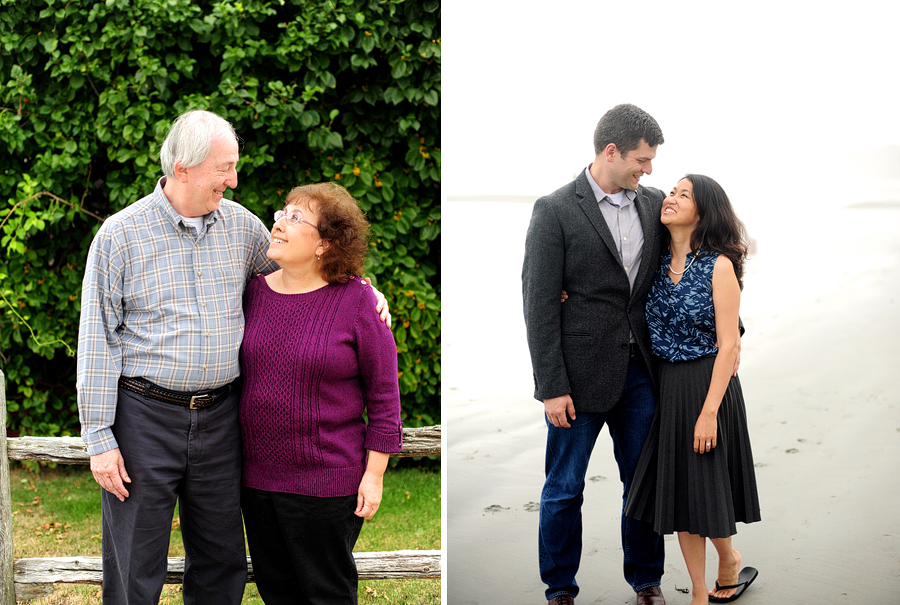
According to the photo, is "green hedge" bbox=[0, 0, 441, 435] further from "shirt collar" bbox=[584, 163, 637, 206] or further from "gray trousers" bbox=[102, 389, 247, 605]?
"gray trousers" bbox=[102, 389, 247, 605]

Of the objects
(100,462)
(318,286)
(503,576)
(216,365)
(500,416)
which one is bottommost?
(503,576)

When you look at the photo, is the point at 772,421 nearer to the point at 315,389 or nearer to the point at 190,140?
the point at 315,389

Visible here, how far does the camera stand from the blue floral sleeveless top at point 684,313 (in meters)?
2.58

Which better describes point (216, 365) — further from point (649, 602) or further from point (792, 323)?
point (792, 323)

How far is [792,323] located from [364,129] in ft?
8.16

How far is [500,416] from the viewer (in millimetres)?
3867

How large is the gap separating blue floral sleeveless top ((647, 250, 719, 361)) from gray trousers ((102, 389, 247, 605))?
147 cm

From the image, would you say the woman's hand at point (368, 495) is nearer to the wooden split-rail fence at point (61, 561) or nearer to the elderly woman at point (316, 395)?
the elderly woman at point (316, 395)

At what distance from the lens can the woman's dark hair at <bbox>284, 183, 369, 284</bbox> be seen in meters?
2.32

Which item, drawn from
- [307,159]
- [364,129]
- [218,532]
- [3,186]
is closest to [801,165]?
[364,129]

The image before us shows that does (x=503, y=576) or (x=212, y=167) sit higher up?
(x=212, y=167)

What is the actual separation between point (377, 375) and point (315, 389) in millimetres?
193

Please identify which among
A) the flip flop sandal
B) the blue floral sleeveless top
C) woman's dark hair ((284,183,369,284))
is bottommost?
the flip flop sandal

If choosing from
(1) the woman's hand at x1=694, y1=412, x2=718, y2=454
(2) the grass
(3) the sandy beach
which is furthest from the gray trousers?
(1) the woman's hand at x1=694, y1=412, x2=718, y2=454
